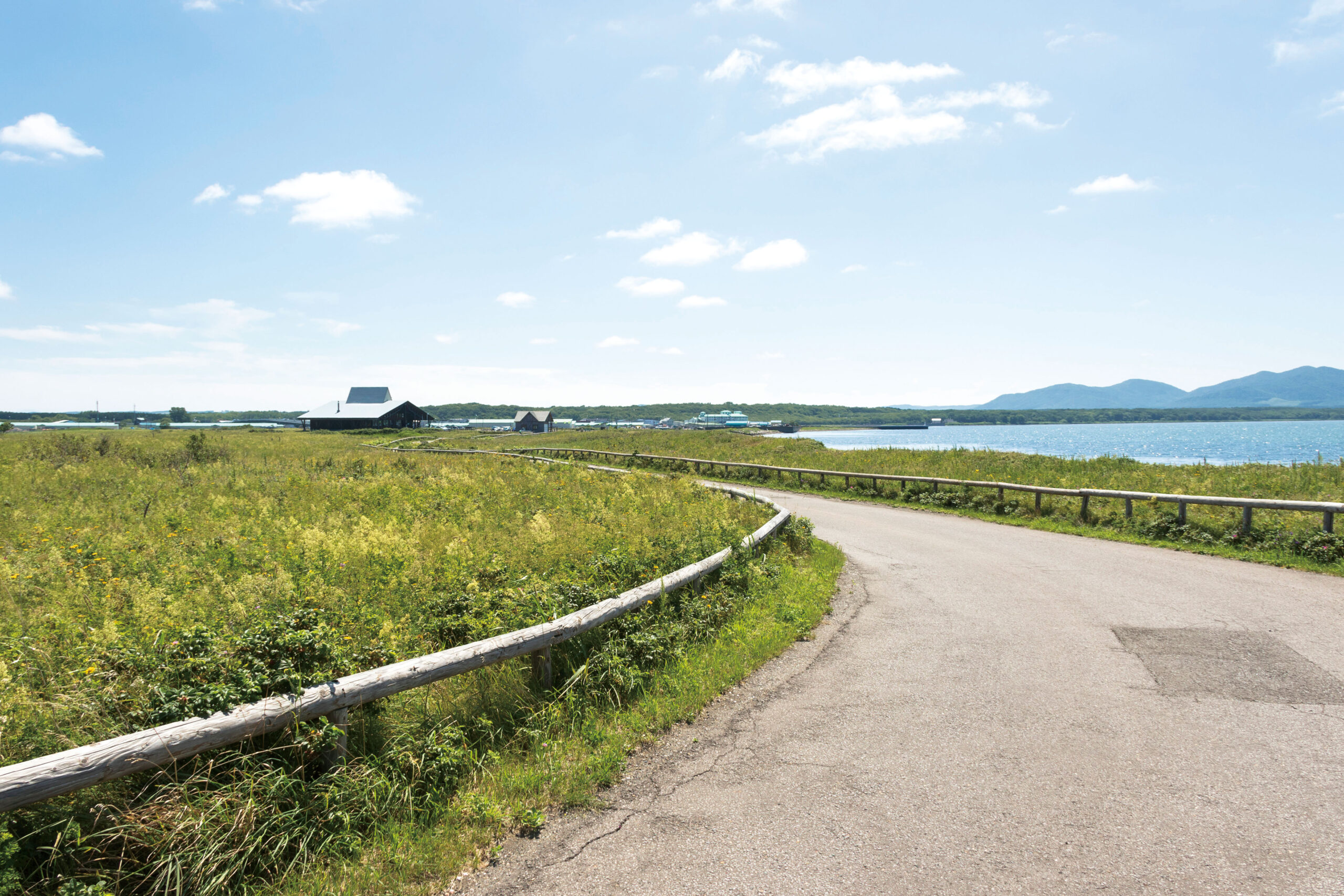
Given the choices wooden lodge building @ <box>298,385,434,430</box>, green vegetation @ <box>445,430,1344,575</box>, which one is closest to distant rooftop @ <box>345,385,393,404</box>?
wooden lodge building @ <box>298,385,434,430</box>

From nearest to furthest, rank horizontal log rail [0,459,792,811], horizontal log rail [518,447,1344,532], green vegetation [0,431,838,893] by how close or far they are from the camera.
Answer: horizontal log rail [0,459,792,811], green vegetation [0,431,838,893], horizontal log rail [518,447,1344,532]

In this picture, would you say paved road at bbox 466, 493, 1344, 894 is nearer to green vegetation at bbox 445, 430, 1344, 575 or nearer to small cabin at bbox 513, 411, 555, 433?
green vegetation at bbox 445, 430, 1344, 575

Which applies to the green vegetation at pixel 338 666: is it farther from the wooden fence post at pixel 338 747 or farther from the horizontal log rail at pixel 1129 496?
the horizontal log rail at pixel 1129 496

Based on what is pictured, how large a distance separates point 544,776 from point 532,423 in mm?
130679

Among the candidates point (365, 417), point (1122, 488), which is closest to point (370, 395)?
point (365, 417)

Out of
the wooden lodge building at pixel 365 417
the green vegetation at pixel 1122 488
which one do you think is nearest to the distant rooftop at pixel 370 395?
the wooden lodge building at pixel 365 417

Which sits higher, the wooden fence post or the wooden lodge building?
the wooden lodge building

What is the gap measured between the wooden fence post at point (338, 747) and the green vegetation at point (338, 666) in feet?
0.30

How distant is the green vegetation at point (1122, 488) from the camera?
13.0m

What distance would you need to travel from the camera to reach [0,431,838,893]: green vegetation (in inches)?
143

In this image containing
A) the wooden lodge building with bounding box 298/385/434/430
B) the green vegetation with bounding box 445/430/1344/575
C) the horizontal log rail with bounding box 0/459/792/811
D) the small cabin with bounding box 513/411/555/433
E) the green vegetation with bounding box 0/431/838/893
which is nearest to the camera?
the horizontal log rail with bounding box 0/459/792/811

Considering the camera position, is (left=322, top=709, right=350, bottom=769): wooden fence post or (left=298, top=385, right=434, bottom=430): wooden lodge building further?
(left=298, top=385, right=434, bottom=430): wooden lodge building

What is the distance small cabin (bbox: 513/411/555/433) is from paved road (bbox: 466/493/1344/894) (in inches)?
4952

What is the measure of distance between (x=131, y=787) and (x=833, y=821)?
414 cm
